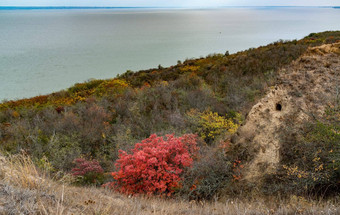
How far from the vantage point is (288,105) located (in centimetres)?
632

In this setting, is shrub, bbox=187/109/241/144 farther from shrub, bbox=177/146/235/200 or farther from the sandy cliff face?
shrub, bbox=177/146/235/200

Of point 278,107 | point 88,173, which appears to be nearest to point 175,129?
point 88,173

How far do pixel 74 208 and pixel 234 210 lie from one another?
8.64ft

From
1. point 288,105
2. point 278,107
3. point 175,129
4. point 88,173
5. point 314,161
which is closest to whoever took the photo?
point 314,161

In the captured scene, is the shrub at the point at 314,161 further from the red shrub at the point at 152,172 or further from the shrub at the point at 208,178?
the red shrub at the point at 152,172

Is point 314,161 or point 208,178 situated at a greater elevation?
point 314,161

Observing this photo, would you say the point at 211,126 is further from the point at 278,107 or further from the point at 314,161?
the point at 314,161

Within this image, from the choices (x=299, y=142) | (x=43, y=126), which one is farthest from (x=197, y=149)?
(x=43, y=126)

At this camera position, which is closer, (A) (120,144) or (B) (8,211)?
(B) (8,211)

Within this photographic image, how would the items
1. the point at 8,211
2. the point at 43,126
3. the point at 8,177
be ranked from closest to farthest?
1. the point at 8,211
2. the point at 8,177
3. the point at 43,126

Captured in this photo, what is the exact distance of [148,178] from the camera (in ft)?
20.2

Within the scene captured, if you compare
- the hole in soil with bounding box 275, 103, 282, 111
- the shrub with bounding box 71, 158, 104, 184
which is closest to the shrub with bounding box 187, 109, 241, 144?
the hole in soil with bounding box 275, 103, 282, 111

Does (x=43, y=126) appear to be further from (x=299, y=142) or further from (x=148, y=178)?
(x=299, y=142)

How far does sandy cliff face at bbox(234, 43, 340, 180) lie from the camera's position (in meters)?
5.79
